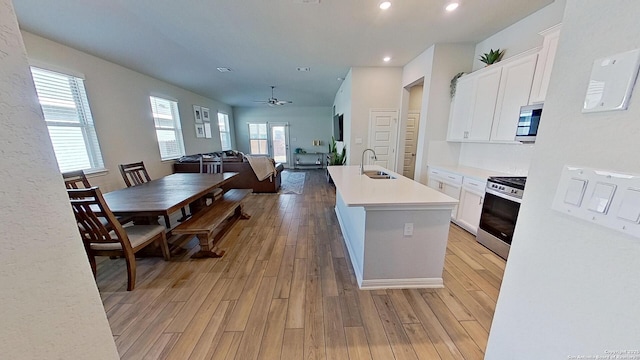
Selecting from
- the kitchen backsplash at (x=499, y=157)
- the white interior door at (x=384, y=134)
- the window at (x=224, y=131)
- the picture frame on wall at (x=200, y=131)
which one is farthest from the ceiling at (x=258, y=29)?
the window at (x=224, y=131)

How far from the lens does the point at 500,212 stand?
237cm

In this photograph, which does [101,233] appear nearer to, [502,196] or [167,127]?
[502,196]

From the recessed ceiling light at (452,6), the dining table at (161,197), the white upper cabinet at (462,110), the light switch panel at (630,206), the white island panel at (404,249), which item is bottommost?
the white island panel at (404,249)

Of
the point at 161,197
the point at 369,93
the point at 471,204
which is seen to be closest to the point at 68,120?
the point at 161,197

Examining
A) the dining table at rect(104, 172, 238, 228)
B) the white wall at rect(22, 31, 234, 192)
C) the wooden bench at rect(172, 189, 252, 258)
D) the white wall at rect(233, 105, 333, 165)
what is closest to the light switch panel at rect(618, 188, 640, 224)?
the dining table at rect(104, 172, 238, 228)

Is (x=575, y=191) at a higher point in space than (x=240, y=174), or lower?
higher

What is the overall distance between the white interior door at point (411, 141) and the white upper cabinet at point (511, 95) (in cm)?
275

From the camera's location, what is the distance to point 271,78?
5.27 m

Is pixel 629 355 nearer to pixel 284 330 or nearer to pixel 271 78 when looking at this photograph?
pixel 284 330

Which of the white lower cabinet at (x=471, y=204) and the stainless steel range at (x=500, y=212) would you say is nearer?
the stainless steel range at (x=500, y=212)

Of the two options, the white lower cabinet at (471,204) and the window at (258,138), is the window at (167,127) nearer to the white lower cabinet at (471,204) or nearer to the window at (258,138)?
the window at (258,138)

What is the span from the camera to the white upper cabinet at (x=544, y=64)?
2.08 meters

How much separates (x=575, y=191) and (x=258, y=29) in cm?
351

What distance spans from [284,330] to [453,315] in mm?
1312
